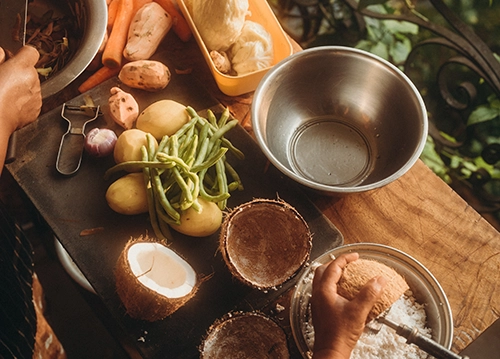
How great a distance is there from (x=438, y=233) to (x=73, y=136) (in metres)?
1.25

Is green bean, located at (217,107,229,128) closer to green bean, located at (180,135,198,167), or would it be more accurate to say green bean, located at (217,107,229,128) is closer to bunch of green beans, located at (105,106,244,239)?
bunch of green beans, located at (105,106,244,239)

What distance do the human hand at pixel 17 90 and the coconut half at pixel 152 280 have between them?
449mm

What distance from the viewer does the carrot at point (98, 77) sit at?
1773mm

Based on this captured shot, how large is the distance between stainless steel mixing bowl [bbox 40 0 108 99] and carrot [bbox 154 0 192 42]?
0.27m

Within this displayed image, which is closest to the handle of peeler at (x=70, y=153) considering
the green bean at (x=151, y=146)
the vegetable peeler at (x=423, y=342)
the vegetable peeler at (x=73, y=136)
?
the vegetable peeler at (x=73, y=136)

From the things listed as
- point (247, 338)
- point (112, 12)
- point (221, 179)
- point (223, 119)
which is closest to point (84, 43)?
point (112, 12)

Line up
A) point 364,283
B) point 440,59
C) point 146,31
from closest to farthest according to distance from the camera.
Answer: point 364,283 → point 146,31 → point 440,59

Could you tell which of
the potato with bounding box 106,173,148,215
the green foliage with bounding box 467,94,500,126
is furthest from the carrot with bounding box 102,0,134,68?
the green foliage with bounding box 467,94,500,126

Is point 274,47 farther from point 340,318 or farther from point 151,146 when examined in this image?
point 340,318

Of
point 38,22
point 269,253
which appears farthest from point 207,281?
point 38,22

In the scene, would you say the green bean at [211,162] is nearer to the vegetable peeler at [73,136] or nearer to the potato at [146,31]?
the vegetable peeler at [73,136]

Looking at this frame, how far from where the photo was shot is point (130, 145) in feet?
5.09

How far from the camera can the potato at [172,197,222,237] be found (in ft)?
4.88

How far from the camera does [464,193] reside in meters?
2.45
